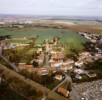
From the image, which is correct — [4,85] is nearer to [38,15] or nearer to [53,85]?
[53,85]

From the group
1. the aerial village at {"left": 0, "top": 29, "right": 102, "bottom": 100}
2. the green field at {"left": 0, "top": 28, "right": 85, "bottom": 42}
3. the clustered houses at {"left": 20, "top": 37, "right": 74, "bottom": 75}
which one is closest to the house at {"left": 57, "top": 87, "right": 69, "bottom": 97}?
the aerial village at {"left": 0, "top": 29, "right": 102, "bottom": 100}

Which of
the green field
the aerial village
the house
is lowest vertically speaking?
the house

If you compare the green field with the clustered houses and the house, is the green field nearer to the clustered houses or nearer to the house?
the clustered houses

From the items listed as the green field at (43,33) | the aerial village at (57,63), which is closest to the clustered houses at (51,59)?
the aerial village at (57,63)

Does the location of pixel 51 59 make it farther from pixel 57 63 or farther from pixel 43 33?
pixel 43 33

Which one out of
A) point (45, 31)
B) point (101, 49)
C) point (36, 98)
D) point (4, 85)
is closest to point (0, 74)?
point (4, 85)

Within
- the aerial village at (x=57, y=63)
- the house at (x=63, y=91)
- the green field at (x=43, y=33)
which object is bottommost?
the house at (x=63, y=91)

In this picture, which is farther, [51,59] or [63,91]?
[51,59]

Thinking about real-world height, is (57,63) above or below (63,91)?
above

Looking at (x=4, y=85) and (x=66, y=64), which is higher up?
(x=66, y=64)

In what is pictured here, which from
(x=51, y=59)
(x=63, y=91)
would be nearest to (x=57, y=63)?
(x=51, y=59)

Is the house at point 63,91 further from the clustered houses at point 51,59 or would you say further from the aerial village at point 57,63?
the clustered houses at point 51,59
